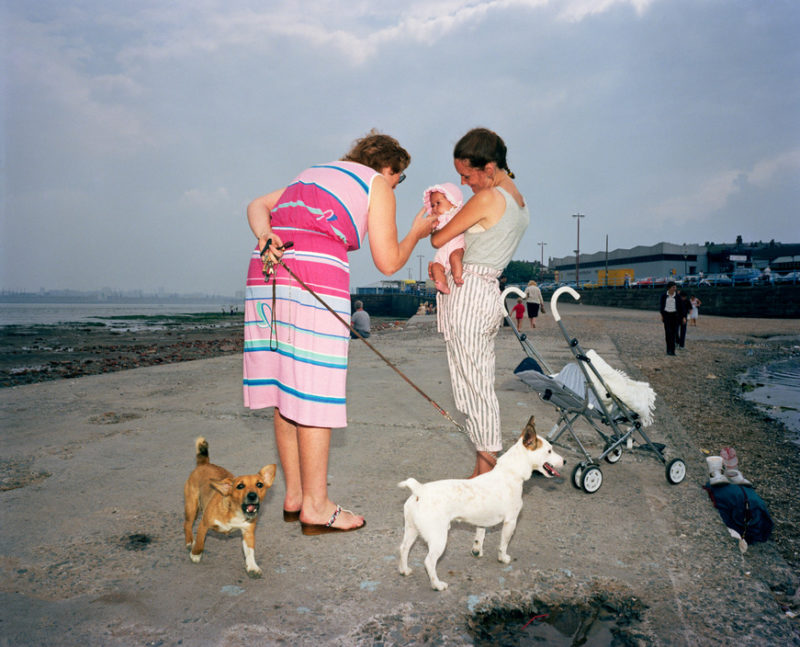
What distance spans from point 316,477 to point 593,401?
1.98 m

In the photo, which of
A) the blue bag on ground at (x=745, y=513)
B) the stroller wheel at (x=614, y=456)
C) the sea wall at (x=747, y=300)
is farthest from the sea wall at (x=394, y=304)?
the blue bag on ground at (x=745, y=513)

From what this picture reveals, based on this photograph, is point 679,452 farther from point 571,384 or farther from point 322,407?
point 322,407

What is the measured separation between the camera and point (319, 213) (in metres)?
2.26

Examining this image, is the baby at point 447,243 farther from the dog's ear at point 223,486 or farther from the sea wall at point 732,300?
the sea wall at point 732,300

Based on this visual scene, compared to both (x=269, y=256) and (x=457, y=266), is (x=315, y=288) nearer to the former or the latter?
(x=269, y=256)

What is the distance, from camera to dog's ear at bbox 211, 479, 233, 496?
82.5 inches

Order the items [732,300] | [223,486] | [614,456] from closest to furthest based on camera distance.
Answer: [223,486]
[614,456]
[732,300]

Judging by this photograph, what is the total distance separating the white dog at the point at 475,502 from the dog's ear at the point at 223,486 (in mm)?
703

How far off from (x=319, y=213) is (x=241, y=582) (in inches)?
61.9

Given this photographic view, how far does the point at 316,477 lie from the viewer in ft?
8.10

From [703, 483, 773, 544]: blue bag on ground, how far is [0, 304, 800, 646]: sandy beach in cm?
7

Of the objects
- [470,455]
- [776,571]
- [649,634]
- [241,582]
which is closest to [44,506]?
[241,582]

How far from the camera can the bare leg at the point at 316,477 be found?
7.93 feet

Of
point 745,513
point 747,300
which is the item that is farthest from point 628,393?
point 747,300
